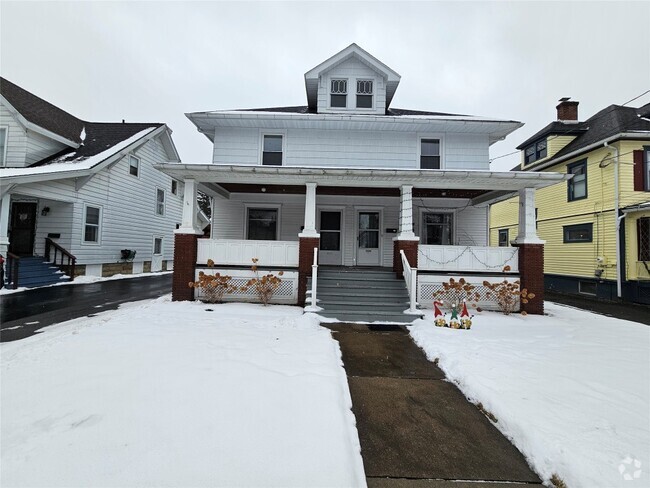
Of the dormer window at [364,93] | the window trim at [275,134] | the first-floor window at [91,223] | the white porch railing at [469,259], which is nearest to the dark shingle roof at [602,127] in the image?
the white porch railing at [469,259]

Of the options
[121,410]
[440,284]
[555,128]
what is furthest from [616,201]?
[121,410]

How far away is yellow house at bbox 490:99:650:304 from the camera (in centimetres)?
1149

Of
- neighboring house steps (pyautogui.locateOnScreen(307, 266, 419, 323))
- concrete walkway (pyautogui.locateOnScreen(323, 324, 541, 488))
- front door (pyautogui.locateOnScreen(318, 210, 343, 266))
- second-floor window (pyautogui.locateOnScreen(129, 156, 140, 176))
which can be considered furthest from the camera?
second-floor window (pyautogui.locateOnScreen(129, 156, 140, 176))

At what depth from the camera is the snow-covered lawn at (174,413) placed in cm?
212

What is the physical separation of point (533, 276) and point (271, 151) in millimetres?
9537

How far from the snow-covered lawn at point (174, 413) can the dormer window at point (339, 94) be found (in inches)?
369

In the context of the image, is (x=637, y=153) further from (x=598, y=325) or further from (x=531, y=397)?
(x=531, y=397)

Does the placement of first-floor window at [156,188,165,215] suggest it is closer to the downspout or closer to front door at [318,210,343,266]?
front door at [318,210,343,266]

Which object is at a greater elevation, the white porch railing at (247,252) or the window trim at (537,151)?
the window trim at (537,151)

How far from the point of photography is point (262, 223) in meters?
11.2

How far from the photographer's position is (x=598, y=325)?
6.98m

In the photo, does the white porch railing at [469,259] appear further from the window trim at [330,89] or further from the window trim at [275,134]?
the window trim at [330,89]

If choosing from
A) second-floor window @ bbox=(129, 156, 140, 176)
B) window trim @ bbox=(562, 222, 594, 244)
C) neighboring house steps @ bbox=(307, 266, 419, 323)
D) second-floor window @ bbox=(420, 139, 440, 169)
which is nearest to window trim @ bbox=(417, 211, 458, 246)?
second-floor window @ bbox=(420, 139, 440, 169)

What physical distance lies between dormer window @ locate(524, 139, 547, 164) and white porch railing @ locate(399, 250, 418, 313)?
13.7 meters
